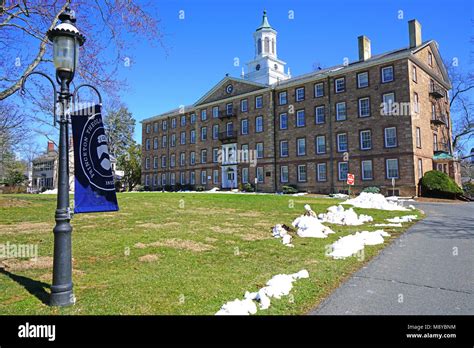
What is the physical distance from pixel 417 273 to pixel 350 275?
4.31ft

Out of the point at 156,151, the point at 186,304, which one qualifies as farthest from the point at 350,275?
the point at 156,151

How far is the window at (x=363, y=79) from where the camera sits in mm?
33750

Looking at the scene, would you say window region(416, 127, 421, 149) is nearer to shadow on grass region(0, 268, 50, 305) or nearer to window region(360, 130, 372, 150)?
window region(360, 130, 372, 150)

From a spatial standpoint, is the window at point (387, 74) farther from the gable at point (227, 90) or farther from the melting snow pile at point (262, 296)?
the melting snow pile at point (262, 296)

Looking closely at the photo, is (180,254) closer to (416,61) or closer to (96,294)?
(96,294)

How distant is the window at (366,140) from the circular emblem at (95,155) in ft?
104

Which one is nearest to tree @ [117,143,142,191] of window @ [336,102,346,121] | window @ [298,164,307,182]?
window @ [298,164,307,182]

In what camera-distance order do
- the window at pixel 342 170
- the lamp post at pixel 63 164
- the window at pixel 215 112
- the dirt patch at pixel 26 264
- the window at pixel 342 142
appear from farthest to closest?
the window at pixel 215 112 < the window at pixel 342 142 < the window at pixel 342 170 < the dirt patch at pixel 26 264 < the lamp post at pixel 63 164

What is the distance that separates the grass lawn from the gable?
112 feet

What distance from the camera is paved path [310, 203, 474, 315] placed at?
4555mm

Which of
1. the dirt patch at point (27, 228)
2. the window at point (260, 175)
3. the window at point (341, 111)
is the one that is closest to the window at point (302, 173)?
the window at point (260, 175)

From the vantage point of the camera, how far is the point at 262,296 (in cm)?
459

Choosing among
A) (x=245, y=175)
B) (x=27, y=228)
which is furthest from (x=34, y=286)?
(x=245, y=175)

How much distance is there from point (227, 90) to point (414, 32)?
2344cm
